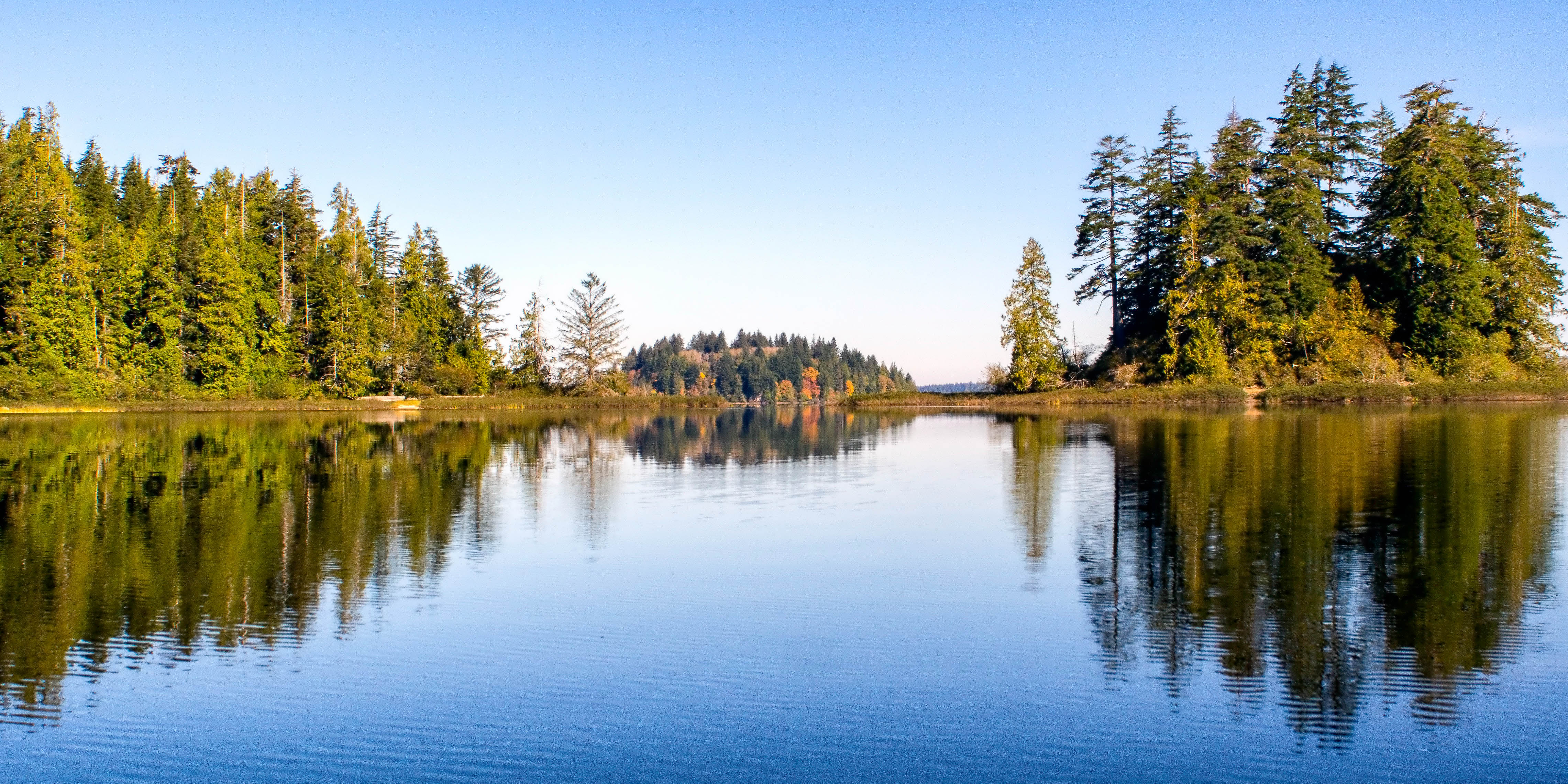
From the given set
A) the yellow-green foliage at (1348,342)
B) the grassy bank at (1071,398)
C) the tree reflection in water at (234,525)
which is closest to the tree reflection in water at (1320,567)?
the tree reflection in water at (234,525)

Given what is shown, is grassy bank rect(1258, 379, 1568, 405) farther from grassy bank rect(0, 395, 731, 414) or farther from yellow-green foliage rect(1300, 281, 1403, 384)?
grassy bank rect(0, 395, 731, 414)

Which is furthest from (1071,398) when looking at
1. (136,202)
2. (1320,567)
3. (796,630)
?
(136,202)

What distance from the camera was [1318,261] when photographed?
6375 cm

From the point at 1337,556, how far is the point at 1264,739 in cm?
667

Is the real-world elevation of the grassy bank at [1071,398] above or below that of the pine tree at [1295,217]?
below

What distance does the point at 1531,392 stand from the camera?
185ft

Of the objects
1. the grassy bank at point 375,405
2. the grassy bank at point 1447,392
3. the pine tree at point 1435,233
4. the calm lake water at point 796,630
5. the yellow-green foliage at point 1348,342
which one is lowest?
the calm lake water at point 796,630

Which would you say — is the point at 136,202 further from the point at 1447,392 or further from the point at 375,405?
the point at 1447,392

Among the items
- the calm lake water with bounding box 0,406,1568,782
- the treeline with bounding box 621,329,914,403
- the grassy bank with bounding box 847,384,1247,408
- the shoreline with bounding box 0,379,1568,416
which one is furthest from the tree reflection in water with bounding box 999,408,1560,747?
the treeline with bounding box 621,329,914,403

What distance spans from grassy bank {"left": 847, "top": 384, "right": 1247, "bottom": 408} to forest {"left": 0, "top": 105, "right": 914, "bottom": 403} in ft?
80.9

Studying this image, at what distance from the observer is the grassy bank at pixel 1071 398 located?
199 ft

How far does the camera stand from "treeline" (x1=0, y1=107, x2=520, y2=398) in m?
60.8

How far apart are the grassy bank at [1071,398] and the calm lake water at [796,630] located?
132 feet

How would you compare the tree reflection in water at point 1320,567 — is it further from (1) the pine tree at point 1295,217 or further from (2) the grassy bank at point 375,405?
(2) the grassy bank at point 375,405
